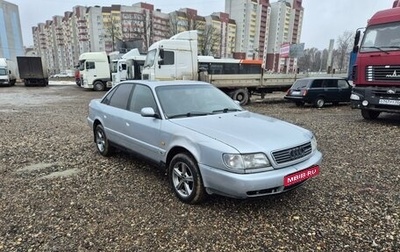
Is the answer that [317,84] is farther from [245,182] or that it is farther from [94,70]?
[94,70]

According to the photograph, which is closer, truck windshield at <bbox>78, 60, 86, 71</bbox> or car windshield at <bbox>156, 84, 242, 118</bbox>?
car windshield at <bbox>156, 84, 242, 118</bbox>

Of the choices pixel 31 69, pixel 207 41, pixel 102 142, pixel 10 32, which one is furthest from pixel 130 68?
pixel 10 32

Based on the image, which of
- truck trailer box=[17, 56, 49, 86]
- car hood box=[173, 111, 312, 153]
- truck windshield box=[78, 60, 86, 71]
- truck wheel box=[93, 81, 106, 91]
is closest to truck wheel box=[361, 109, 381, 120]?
car hood box=[173, 111, 312, 153]

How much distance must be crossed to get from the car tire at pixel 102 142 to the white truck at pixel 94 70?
786 inches

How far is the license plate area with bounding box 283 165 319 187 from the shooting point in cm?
293

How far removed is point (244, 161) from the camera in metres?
2.81

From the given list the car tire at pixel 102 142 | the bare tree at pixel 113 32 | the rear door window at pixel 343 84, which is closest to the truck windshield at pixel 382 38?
the rear door window at pixel 343 84

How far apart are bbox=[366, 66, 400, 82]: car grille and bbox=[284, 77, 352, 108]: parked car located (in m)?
4.70

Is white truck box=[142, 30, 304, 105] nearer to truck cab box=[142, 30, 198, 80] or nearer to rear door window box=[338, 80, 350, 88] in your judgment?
truck cab box=[142, 30, 198, 80]

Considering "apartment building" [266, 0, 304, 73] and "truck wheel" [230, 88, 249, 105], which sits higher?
"apartment building" [266, 0, 304, 73]

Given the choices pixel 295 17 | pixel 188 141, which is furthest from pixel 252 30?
pixel 188 141

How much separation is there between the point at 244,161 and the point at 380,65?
6.80m

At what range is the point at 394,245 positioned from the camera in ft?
8.57

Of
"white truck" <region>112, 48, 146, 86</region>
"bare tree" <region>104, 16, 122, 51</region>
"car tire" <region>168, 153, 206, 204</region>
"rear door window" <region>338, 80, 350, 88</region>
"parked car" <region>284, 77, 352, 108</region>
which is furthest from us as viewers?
"bare tree" <region>104, 16, 122, 51</region>
